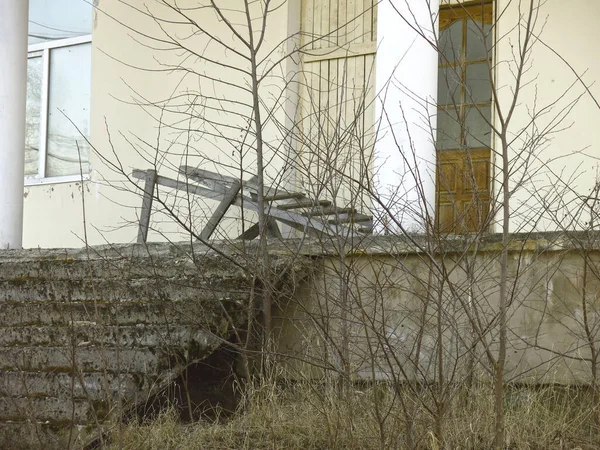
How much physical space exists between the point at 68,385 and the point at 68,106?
575 centimetres

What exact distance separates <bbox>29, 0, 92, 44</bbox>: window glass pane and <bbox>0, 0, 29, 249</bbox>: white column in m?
2.64

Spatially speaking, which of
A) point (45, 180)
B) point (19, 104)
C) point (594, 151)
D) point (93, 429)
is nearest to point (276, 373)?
point (93, 429)

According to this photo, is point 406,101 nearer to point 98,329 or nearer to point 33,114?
point 98,329

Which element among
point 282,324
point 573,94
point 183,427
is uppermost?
point 573,94

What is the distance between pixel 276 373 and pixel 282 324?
1.65ft

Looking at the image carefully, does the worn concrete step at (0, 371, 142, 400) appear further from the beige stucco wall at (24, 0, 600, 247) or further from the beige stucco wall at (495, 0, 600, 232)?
the beige stucco wall at (495, 0, 600, 232)

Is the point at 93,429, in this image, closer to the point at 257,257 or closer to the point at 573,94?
the point at 257,257

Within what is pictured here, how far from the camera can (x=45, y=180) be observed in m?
10.1

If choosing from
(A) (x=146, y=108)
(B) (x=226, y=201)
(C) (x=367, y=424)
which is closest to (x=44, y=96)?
(A) (x=146, y=108)

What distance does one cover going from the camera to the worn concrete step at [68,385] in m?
4.83

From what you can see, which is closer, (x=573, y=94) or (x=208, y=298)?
(x=208, y=298)

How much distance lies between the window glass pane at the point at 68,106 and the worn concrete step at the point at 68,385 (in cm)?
513

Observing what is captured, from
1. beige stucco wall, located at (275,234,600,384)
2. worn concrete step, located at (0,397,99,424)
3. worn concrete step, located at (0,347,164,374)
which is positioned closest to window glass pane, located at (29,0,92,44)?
worn concrete step, located at (0,347,164,374)

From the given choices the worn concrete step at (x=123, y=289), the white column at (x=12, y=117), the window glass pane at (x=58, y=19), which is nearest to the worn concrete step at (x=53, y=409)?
the worn concrete step at (x=123, y=289)
